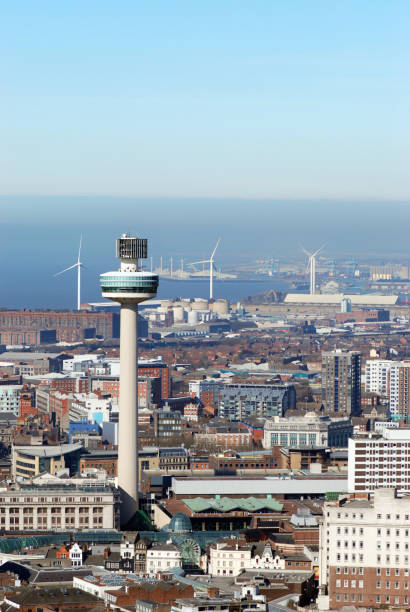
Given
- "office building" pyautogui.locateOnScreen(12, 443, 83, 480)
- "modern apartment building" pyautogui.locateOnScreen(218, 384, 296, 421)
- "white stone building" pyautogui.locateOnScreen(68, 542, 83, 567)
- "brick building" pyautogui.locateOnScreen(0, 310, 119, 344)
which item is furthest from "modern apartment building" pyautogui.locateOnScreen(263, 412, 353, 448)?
"brick building" pyautogui.locateOnScreen(0, 310, 119, 344)

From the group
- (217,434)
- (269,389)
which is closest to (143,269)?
(217,434)

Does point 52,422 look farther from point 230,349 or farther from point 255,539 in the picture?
point 230,349

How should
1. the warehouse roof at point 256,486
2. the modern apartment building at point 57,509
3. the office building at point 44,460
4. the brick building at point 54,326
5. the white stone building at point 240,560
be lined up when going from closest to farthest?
1. the white stone building at point 240,560
2. the modern apartment building at point 57,509
3. the warehouse roof at point 256,486
4. the office building at point 44,460
5. the brick building at point 54,326

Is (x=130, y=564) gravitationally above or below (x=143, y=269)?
below

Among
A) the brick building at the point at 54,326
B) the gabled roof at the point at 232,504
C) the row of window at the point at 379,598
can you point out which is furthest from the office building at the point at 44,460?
the brick building at the point at 54,326

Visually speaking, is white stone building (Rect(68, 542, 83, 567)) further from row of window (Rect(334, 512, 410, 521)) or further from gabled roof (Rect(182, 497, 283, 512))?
gabled roof (Rect(182, 497, 283, 512))

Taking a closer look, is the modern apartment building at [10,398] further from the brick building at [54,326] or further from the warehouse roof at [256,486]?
the brick building at [54,326]
